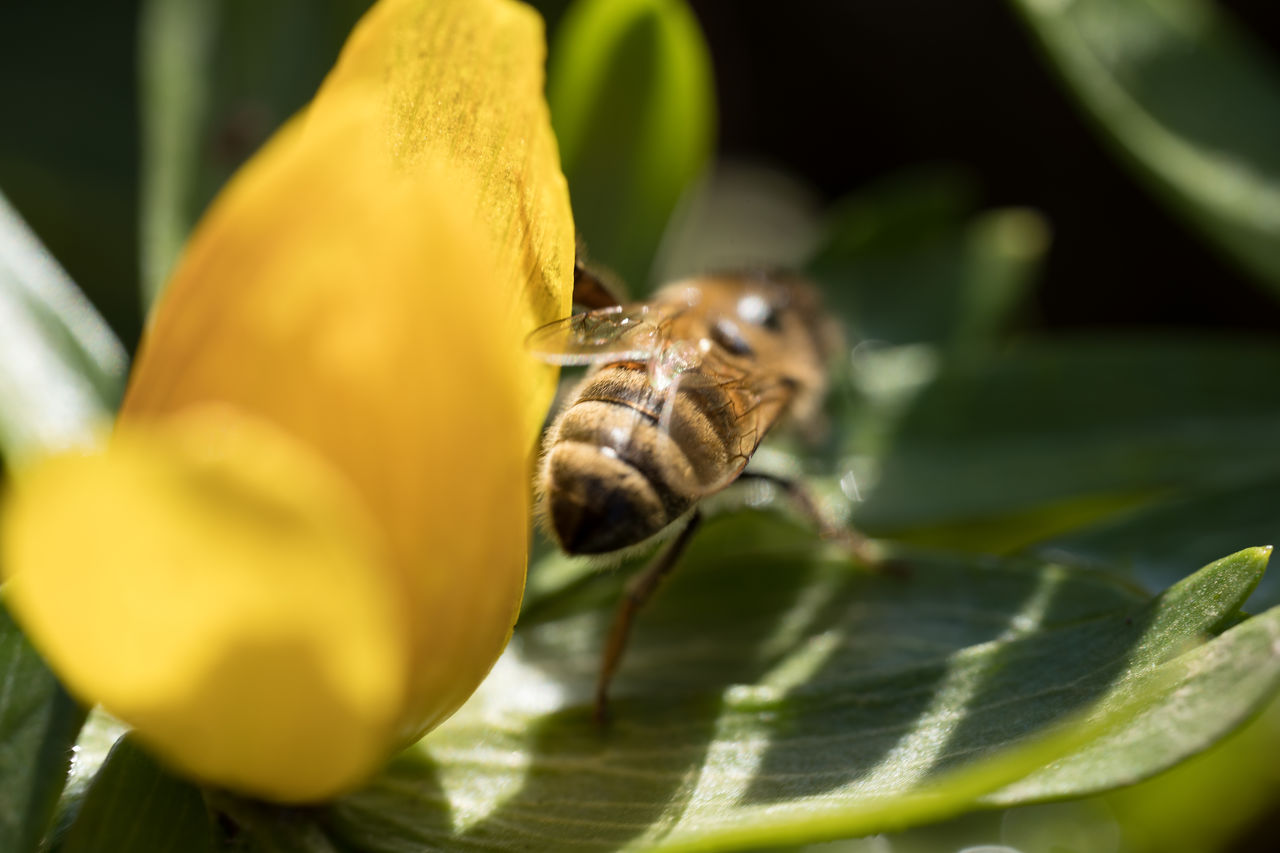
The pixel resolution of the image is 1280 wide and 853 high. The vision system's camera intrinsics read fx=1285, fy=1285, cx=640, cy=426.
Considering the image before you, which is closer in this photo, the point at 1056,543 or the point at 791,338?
the point at 1056,543

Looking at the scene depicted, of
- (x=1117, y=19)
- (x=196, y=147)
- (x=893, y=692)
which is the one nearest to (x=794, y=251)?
(x=1117, y=19)

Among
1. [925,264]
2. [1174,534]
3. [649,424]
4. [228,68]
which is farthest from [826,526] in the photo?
[228,68]

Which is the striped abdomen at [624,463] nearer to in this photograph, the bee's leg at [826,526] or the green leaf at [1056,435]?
the bee's leg at [826,526]

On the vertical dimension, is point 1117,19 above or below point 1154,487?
above

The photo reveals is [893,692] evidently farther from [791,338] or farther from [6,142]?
[6,142]

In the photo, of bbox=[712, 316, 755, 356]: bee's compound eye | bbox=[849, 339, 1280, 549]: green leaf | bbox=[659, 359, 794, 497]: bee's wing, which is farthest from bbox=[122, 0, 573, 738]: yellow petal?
bbox=[849, 339, 1280, 549]: green leaf

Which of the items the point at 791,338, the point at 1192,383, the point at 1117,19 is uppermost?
the point at 1117,19
